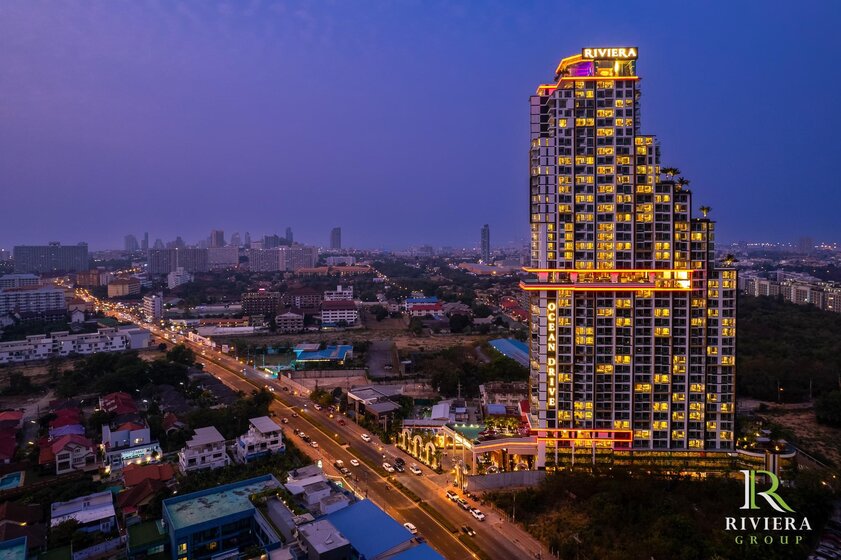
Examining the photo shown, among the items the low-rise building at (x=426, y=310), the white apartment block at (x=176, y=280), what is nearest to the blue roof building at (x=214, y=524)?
the low-rise building at (x=426, y=310)

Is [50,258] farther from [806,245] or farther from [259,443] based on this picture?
[806,245]

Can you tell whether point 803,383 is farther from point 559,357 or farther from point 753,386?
point 559,357

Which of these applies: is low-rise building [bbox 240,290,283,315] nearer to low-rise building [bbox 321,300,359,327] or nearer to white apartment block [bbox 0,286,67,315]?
low-rise building [bbox 321,300,359,327]

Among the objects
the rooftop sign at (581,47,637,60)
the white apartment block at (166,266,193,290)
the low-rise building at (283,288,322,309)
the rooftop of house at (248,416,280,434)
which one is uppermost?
the rooftop sign at (581,47,637,60)

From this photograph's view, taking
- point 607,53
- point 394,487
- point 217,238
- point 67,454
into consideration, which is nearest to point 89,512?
point 67,454

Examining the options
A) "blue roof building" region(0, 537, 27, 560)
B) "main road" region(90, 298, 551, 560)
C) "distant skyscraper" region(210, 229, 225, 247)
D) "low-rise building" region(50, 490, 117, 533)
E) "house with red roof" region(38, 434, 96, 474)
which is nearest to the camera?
"blue roof building" region(0, 537, 27, 560)

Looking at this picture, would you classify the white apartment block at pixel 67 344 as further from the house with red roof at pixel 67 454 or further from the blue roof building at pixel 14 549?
the blue roof building at pixel 14 549

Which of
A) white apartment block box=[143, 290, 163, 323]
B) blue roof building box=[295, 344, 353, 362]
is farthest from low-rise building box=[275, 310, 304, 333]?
white apartment block box=[143, 290, 163, 323]
